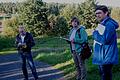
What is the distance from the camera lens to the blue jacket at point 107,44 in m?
6.56

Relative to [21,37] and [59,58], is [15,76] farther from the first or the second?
[59,58]

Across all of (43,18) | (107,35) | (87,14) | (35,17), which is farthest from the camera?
(87,14)

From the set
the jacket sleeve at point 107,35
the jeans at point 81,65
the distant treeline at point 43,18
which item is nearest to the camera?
the jacket sleeve at point 107,35

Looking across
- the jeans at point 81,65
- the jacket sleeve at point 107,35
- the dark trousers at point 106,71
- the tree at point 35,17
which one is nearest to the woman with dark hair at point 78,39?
the jeans at point 81,65

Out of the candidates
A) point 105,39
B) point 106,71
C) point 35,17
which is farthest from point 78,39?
point 35,17

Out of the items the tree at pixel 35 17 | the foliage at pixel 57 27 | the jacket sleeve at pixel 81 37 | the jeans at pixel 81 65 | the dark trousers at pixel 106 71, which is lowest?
the foliage at pixel 57 27

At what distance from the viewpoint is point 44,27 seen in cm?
7300

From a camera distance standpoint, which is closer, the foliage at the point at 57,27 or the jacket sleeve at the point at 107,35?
the jacket sleeve at the point at 107,35

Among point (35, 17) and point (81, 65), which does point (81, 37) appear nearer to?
point (81, 65)

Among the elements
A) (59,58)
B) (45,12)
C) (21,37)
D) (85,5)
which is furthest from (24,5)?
(21,37)

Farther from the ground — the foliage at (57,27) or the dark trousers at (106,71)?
the dark trousers at (106,71)

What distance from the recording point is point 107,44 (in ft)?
21.7

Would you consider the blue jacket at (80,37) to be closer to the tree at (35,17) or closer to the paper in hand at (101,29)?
the paper in hand at (101,29)

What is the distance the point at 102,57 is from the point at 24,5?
70.5 meters
